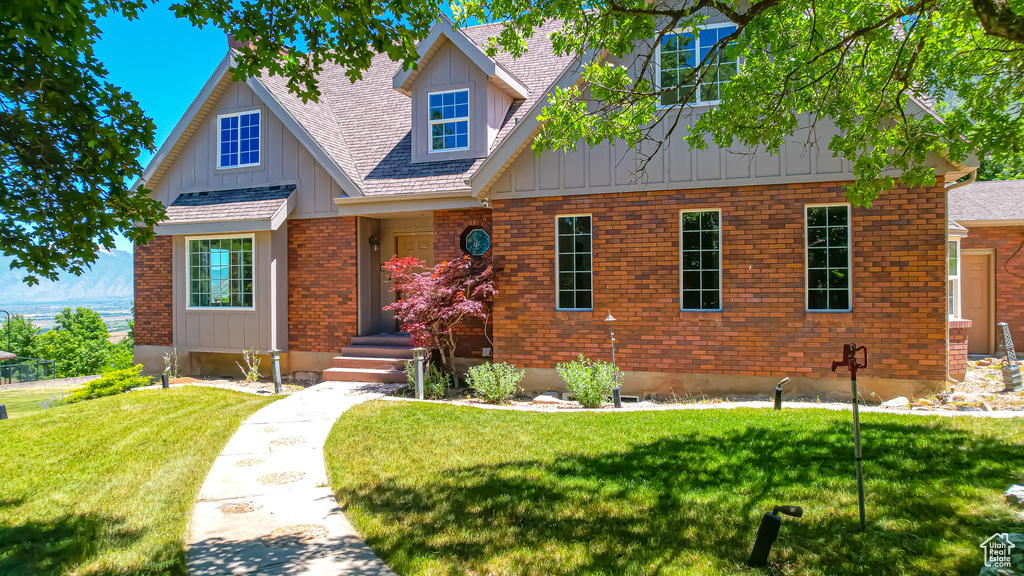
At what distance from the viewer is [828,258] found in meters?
9.78

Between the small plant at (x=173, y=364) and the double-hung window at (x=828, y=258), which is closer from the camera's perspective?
the double-hung window at (x=828, y=258)

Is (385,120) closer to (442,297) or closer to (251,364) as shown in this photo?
(442,297)

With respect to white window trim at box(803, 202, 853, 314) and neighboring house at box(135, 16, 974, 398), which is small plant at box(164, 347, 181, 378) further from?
Answer: white window trim at box(803, 202, 853, 314)

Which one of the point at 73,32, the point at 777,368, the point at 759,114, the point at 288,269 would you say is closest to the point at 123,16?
the point at 73,32

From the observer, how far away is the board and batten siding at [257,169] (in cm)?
1343

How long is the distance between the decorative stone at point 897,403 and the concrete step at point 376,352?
8.60m

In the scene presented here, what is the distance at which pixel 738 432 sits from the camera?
23.7ft

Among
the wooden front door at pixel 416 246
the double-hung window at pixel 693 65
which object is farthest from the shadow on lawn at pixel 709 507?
Result: the wooden front door at pixel 416 246

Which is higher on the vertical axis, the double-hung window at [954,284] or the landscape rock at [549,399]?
the double-hung window at [954,284]

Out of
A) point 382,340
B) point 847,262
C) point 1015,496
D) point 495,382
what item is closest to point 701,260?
point 847,262

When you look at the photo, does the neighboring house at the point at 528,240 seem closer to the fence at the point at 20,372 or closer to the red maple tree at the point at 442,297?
the red maple tree at the point at 442,297

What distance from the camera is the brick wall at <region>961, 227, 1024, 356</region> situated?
1434 cm

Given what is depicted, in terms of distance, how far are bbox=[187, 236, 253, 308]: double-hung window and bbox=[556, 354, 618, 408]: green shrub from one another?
7835 mm

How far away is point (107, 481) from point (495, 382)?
6.03m
